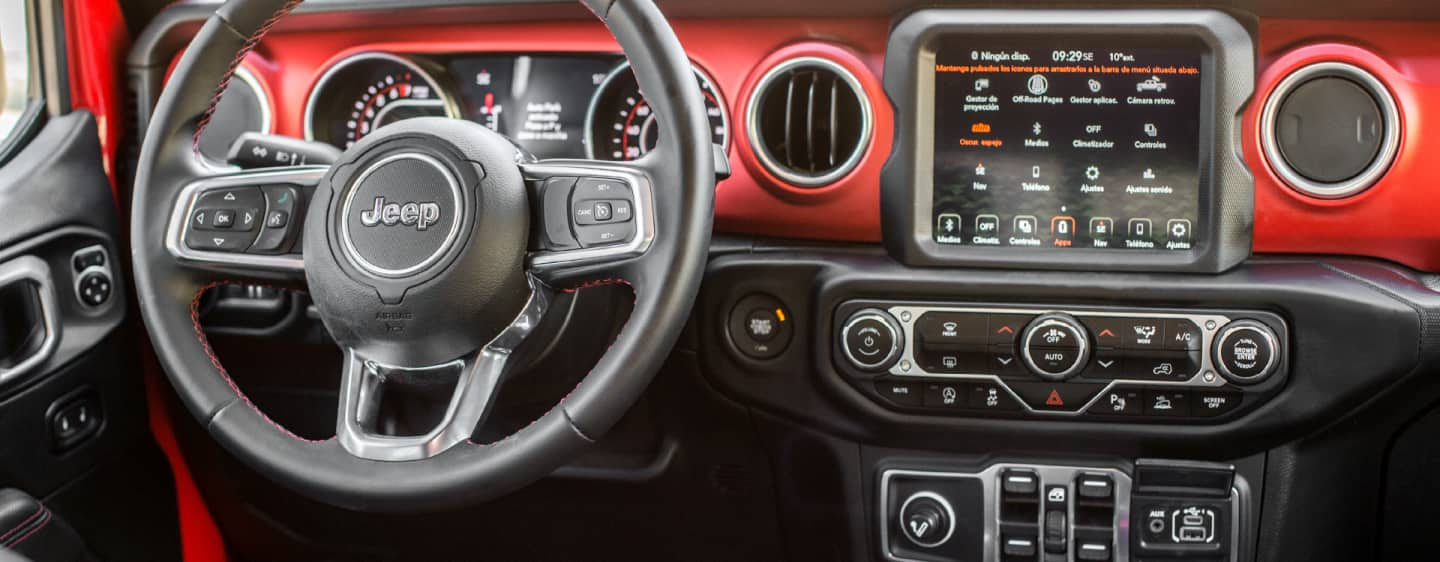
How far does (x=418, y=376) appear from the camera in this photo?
1.22 m

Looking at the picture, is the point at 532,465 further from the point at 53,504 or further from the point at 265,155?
the point at 53,504

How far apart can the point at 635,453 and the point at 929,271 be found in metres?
0.52

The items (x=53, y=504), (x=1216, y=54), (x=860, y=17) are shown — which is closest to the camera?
(x=1216, y=54)

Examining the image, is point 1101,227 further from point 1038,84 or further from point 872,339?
point 872,339

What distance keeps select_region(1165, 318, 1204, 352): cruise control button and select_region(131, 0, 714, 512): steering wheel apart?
2.06ft

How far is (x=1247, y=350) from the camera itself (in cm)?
138

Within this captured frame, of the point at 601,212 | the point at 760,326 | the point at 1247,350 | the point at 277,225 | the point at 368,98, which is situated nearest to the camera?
the point at 601,212

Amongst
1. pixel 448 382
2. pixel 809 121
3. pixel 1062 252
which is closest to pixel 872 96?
pixel 809 121

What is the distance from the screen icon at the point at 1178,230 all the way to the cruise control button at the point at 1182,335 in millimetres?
103

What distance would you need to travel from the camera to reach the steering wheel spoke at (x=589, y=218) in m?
1.16

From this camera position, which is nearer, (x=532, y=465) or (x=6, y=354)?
(x=532, y=465)

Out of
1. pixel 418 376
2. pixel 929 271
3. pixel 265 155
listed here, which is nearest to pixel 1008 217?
pixel 929 271

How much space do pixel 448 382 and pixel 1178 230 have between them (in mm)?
908

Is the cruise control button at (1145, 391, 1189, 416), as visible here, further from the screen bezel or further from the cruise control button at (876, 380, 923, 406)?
the cruise control button at (876, 380, 923, 406)
